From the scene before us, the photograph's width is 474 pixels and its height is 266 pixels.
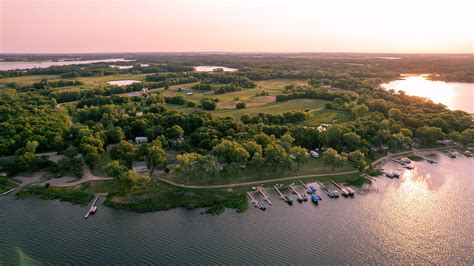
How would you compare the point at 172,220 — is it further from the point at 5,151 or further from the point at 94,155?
the point at 5,151

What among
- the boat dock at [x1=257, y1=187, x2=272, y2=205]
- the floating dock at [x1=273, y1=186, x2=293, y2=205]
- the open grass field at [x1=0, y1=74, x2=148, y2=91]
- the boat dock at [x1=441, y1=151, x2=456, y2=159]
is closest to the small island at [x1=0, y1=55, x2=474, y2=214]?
the boat dock at [x1=257, y1=187, x2=272, y2=205]

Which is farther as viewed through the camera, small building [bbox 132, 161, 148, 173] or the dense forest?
small building [bbox 132, 161, 148, 173]

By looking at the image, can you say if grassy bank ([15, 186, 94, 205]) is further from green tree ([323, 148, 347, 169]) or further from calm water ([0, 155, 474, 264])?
green tree ([323, 148, 347, 169])

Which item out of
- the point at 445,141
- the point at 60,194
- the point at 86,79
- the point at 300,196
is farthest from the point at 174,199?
the point at 86,79

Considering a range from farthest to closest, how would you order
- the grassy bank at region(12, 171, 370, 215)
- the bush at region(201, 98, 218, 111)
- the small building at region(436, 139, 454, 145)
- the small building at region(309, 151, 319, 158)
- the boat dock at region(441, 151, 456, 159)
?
the bush at region(201, 98, 218, 111), the small building at region(436, 139, 454, 145), the boat dock at region(441, 151, 456, 159), the small building at region(309, 151, 319, 158), the grassy bank at region(12, 171, 370, 215)

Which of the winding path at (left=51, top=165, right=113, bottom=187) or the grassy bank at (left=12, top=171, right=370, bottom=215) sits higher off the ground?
the winding path at (left=51, top=165, right=113, bottom=187)

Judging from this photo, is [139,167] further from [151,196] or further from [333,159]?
[333,159]
